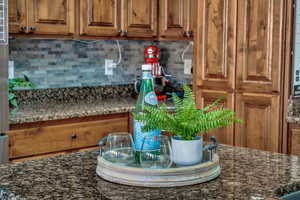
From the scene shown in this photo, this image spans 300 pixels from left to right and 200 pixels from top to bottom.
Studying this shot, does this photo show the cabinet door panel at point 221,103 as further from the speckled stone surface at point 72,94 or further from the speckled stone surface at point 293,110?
the speckled stone surface at point 72,94

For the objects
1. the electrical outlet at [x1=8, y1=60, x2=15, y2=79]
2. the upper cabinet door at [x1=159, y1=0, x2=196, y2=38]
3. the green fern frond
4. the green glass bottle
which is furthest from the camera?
the upper cabinet door at [x1=159, y1=0, x2=196, y2=38]

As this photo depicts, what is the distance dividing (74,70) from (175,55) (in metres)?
0.98

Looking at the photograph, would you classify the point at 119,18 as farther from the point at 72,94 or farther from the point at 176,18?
the point at 72,94

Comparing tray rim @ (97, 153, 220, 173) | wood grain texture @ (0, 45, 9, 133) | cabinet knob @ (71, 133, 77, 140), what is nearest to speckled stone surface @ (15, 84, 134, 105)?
cabinet knob @ (71, 133, 77, 140)

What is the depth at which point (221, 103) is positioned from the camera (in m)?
3.48

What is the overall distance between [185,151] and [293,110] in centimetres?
193

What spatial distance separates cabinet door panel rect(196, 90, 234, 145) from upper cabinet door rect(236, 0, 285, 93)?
15 centimetres

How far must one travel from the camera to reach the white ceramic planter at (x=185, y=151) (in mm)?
1391

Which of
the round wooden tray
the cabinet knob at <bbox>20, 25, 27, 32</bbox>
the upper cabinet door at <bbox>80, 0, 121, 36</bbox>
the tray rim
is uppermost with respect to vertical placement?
the upper cabinet door at <bbox>80, 0, 121, 36</bbox>

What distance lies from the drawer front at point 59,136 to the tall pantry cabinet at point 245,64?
75 cm

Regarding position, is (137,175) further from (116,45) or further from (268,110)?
(116,45)

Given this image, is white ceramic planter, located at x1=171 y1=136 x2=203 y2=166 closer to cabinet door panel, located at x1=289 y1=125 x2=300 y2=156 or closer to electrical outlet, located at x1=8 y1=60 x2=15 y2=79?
cabinet door panel, located at x1=289 y1=125 x2=300 y2=156

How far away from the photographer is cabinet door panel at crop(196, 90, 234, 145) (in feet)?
11.2

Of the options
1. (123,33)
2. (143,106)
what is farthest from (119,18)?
(143,106)
